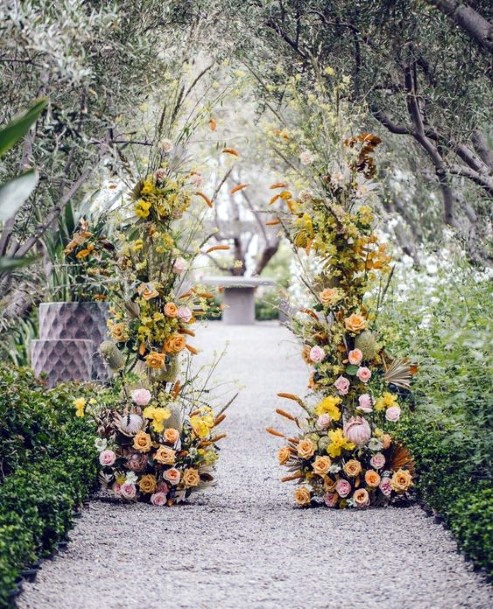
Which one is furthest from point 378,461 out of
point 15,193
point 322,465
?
point 15,193

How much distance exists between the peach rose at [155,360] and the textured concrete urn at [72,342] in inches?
101

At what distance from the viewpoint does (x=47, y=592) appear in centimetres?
407

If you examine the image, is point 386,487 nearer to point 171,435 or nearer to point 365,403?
point 365,403

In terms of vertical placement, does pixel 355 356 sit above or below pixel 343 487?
above

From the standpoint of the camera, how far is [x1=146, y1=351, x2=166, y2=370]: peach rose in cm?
585

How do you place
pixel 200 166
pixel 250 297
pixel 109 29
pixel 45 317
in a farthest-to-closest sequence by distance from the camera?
pixel 250 297 < pixel 45 317 < pixel 200 166 < pixel 109 29

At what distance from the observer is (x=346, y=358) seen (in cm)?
589

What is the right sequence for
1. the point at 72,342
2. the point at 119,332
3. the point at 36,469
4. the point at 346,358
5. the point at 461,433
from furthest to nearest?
the point at 72,342
the point at 119,332
the point at 346,358
the point at 36,469
the point at 461,433

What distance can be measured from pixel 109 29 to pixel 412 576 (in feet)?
11.4

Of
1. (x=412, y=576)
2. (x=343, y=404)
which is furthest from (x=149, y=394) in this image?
(x=412, y=576)

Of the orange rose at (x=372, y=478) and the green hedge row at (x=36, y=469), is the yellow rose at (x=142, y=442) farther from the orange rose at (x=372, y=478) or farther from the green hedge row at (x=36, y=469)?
the orange rose at (x=372, y=478)

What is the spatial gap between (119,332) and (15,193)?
233 centimetres

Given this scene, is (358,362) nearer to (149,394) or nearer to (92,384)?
(149,394)

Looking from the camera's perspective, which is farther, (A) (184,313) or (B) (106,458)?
(A) (184,313)
